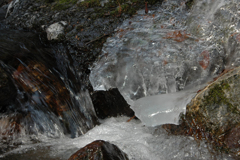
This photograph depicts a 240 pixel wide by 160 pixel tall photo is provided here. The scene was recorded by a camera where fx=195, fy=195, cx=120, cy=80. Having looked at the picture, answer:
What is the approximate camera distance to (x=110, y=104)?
3910 mm

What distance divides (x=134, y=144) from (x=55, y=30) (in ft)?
10.3

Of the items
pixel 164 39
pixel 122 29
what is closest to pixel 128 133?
pixel 164 39

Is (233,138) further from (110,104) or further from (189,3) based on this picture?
(189,3)

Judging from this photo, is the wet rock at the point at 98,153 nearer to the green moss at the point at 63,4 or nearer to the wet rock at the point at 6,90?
the wet rock at the point at 6,90

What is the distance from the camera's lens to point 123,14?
14.6 feet

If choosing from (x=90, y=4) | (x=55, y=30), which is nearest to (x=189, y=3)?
(x=90, y=4)

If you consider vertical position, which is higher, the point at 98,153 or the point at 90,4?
the point at 90,4

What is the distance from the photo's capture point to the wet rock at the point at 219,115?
2219 millimetres

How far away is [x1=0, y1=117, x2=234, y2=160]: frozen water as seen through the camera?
2500 millimetres

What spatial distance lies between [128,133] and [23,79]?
2.38m

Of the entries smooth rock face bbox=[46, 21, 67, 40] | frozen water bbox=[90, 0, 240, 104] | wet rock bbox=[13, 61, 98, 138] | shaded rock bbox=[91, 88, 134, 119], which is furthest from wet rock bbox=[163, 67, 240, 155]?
smooth rock face bbox=[46, 21, 67, 40]

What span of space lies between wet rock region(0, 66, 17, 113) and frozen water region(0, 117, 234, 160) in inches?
43.0

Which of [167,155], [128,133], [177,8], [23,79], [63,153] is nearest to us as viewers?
[167,155]

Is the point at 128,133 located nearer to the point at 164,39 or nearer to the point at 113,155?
the point at 113,155
